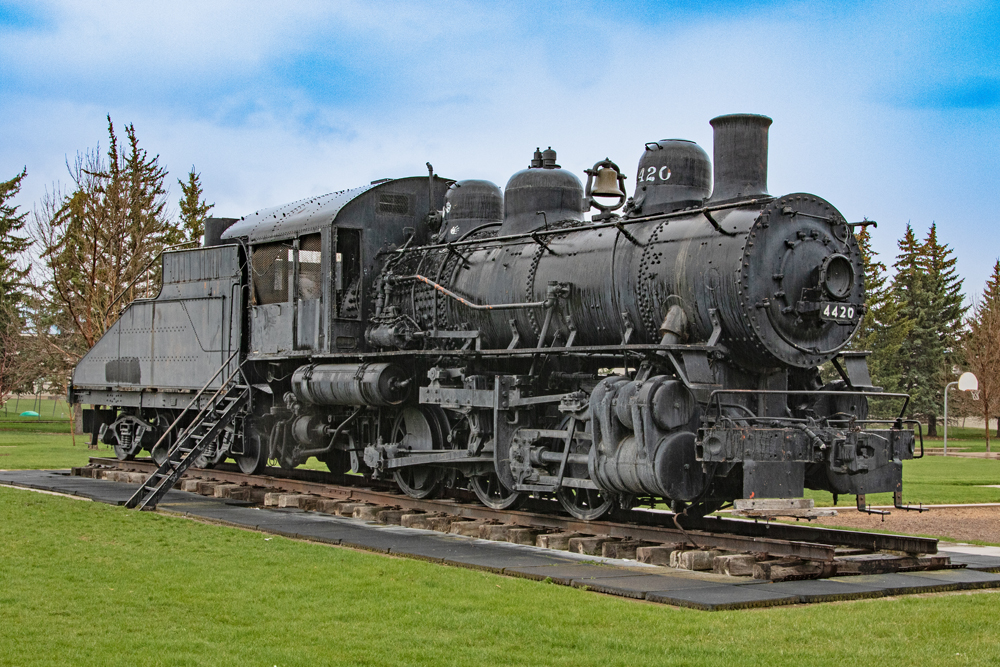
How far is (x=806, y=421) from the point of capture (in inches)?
458

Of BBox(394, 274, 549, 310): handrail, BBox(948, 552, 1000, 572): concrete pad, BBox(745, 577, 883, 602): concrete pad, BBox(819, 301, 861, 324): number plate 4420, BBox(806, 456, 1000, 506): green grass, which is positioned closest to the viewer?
BBox(745, 577, 883, 602): concrete pad

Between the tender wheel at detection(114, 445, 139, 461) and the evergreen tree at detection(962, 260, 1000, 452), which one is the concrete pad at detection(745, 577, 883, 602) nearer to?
the tender wheel at detection(114, 445, 139, 461)

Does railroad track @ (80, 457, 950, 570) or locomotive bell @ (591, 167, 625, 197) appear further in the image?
locomotive bell @ (591, 167, 625, 197)

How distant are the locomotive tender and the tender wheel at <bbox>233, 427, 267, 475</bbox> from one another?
0.04 metres

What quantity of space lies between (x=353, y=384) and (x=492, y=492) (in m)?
2.55

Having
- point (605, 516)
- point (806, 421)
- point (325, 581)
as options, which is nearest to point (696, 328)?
point (806, 421)

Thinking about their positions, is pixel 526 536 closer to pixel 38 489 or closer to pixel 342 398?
pixel 342 398

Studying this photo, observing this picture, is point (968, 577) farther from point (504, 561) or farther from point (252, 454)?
point (252, 454)

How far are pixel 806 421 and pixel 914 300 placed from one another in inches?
1913

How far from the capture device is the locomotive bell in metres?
14.2

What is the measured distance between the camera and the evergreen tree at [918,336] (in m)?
55.5

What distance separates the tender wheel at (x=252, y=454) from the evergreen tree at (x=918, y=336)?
42746mm

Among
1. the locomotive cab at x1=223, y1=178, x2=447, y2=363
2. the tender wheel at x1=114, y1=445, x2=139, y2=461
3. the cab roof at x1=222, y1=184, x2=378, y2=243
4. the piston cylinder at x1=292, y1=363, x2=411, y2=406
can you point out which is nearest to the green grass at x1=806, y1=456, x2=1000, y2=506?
the piston cylinder at x1=292, y1=363, x2=411, y2=406

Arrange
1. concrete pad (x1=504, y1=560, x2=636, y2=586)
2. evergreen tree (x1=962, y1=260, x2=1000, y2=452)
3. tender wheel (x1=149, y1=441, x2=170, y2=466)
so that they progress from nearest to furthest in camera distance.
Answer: concrete pad (x1=504, y1=560, x2=636, y2=586) < tender wheel (x1=149, y1=441, x2=170, y2=466) < evergreen tree (x1=962, y1=260, x2=1000, y2=452)
